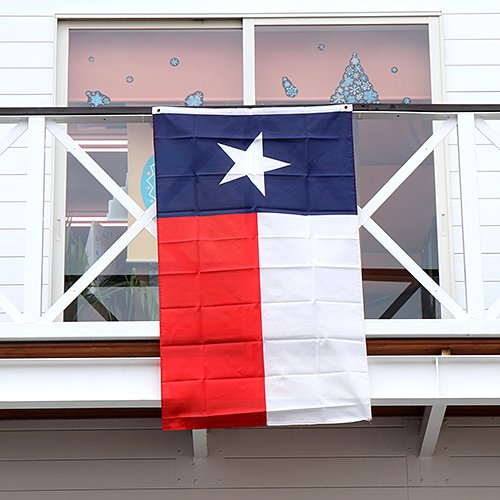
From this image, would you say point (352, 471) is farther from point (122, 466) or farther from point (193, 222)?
point (193, 222)

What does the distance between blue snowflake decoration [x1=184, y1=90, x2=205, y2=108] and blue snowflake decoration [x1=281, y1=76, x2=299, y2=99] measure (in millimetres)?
560

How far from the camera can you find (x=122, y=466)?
14.0 ft

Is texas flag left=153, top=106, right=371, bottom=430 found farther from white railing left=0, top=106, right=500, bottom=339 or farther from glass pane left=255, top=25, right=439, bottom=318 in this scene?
glass pane left=255, top=25, right=439, bottom=318

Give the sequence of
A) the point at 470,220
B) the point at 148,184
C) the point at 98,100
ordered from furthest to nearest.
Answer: the point at 98,100 → the point at 148,184 → the point at 470,220

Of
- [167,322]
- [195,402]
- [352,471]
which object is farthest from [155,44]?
[352,471]

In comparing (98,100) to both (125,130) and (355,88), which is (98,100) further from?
(355,88)

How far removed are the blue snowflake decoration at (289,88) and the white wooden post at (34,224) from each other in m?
2.00

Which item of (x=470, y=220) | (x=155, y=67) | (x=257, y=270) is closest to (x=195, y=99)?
(x=155, y=67)

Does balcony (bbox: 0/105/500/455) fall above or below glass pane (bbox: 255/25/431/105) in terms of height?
below

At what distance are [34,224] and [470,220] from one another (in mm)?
1967

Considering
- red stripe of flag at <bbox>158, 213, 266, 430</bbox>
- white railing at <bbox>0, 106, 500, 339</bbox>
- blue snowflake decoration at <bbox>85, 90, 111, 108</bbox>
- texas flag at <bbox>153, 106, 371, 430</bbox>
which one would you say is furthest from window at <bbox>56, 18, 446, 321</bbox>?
red stripe of flag at <bbox>158, 213, 266, 430</bbox>

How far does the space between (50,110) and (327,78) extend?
2187mm

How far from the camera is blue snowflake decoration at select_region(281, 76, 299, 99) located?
185 inches

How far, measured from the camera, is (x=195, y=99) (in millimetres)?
4676
